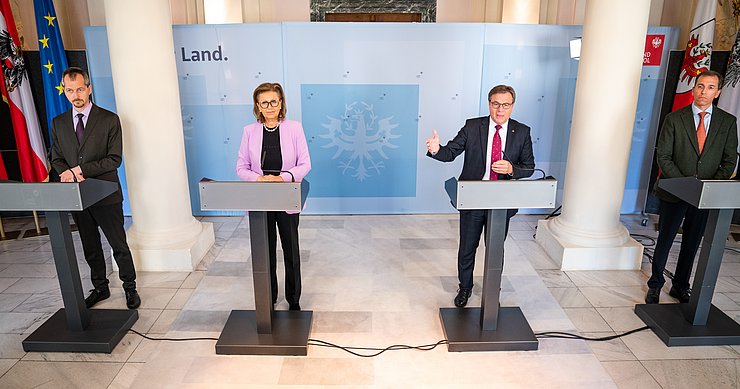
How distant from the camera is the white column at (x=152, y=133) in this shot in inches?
160

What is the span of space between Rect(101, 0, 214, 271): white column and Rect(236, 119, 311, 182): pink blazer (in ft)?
4.91

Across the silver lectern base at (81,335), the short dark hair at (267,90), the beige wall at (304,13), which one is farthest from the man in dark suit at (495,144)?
the beige wall at (304,13)

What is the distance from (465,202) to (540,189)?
43cm

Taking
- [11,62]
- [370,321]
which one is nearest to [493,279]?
[370,321]

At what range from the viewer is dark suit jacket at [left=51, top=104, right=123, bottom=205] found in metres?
3.35

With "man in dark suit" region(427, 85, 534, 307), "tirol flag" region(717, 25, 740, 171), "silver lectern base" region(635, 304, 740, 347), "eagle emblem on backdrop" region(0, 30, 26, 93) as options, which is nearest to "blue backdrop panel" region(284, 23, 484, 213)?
"man in dark suit" region(427, 85, 534, 307)

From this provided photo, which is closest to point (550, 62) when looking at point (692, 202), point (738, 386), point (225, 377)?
point (692, 202)

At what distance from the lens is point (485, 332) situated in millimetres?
Answer: 3326

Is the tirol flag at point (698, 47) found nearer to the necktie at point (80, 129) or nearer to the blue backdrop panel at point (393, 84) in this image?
the blue backdrop panel at point (393, 84)

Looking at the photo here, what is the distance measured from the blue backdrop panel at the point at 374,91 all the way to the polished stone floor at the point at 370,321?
0.96 m

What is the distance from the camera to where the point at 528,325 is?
3.42m

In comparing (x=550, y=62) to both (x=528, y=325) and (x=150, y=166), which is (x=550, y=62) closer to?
(x=528, y=325)

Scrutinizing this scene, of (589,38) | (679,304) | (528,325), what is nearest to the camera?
(528,325)

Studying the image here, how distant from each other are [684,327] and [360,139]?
3780 millimetres
